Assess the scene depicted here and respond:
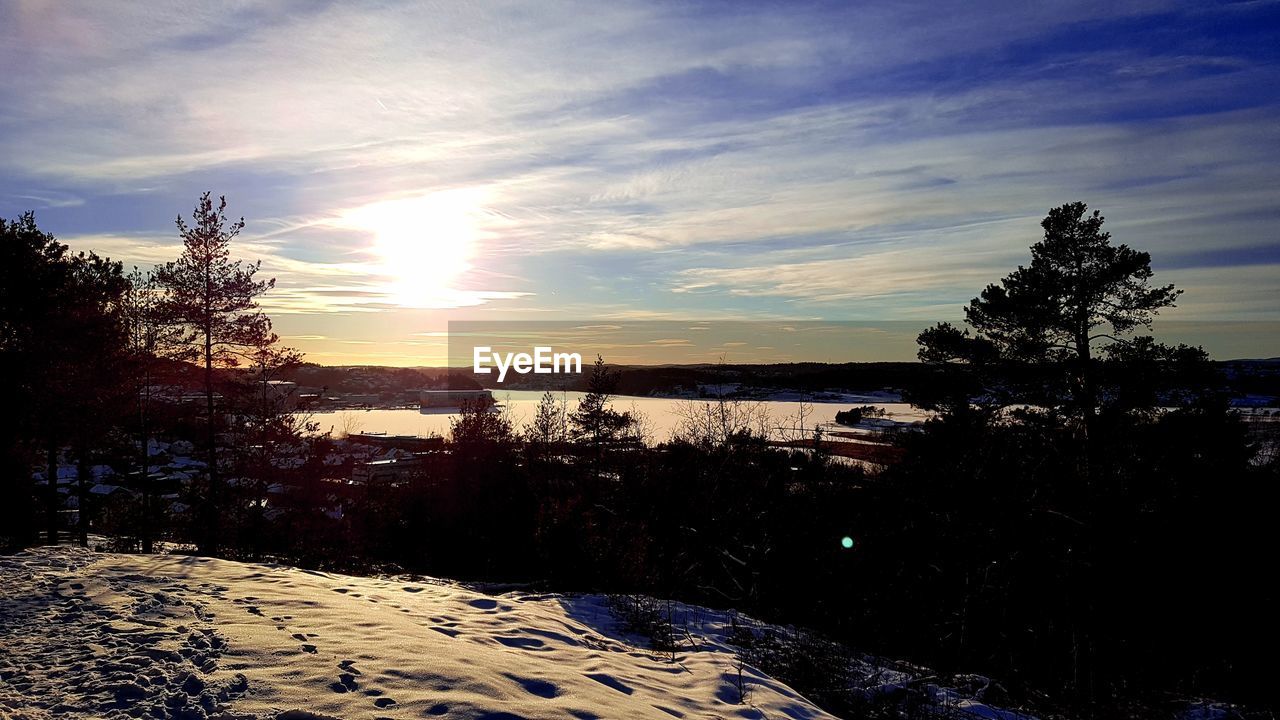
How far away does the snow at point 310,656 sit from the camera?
4902mm

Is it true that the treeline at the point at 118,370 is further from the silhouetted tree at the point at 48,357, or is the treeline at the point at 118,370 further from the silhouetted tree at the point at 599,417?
the silhouetted tree at the point at 599,417

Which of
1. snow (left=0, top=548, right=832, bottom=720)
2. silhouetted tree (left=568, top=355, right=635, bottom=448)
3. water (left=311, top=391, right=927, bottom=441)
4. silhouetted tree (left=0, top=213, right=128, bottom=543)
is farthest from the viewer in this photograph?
silhouetted tree (left=568, top=355, right=635, bottom=448)

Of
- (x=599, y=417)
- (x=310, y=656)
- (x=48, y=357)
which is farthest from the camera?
(x=599, y=417)

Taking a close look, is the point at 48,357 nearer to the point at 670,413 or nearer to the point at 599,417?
the point at 599,417

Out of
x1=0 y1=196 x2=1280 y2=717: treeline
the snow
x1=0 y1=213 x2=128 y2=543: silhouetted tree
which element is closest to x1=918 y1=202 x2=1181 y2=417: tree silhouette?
x1=0 y1=196 x2=1280 y2=717: treeline

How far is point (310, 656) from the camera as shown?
5.74 m

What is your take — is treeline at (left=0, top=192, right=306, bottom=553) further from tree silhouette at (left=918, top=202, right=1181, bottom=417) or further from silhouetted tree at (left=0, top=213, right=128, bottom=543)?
tree silhouette at (left=918, top=202, right=1181, bottom=417)

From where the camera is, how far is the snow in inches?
193

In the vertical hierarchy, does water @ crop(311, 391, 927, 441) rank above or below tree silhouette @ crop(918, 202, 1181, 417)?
below

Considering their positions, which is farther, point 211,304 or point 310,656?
point 211,304

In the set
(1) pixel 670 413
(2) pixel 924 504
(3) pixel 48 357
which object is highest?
(3) pixel 48 357

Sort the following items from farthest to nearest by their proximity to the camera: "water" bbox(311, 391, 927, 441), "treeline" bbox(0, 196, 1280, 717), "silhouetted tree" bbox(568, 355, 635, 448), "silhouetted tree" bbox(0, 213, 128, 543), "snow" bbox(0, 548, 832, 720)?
"silhouetted tree" bbox(568, 355, 635, 448), "water" bbox(311, 391, 927, 441), "silhouetted tree" bbox(0, 213, 128, 543), "treeline" bbox(0, 196, 1280, 717), "snow" bbox(0, 548, 832, 720)

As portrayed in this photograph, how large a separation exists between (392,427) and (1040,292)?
241 ft

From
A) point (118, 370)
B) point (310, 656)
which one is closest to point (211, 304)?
point (118, 370)
